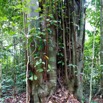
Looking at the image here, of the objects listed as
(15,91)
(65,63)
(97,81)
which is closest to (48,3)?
(65,63)

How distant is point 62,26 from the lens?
3945 mm

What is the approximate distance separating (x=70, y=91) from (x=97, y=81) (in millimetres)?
2180

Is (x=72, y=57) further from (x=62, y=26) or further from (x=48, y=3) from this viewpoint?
(x=48, y=3)

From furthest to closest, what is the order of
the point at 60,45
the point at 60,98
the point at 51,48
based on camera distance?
1. the point at 60,45
2. the point at 51,48
3. the point at 60,98

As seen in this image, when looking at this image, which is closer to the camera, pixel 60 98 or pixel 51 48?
pixel 60 98

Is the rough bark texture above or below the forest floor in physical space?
above

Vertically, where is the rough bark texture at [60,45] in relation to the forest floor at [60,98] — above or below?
above

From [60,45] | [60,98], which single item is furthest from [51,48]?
[60,98]

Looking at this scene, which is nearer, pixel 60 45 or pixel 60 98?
pixel 60 98

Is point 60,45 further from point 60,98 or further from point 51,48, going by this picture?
point 60,98

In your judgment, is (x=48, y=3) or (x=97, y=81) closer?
(x=48, y=3)

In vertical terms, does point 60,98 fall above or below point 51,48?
below

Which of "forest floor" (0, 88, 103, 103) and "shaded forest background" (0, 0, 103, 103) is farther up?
"shaded forest background" (0, 0, 103, 103)

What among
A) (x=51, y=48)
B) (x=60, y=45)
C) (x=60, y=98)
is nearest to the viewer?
(x=60, y=98)
